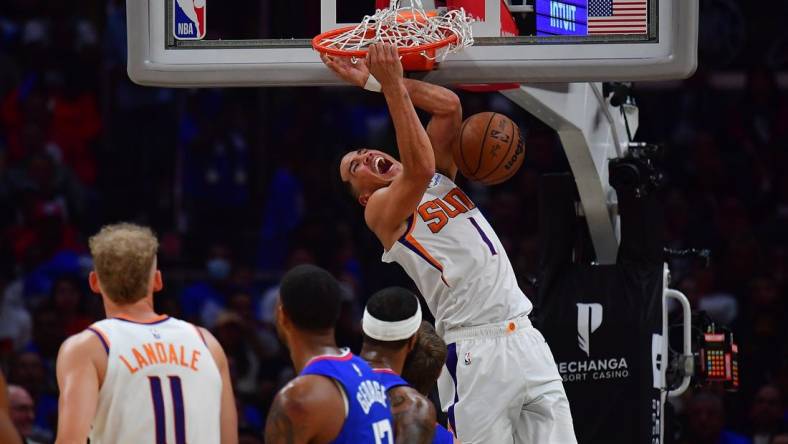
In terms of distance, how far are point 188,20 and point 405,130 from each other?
110 cm

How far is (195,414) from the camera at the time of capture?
4984 mm

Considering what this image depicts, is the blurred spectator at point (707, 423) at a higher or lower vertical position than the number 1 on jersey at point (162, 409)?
lower

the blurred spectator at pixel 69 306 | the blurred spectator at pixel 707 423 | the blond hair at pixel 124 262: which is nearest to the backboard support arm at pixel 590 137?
the blond hair at pixel 124 262

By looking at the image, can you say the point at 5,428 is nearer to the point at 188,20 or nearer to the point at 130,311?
the point at 130,311

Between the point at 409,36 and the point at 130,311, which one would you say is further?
the point at 409,36

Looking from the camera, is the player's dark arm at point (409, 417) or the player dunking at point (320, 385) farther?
the player's dark arm at point (409, 417)

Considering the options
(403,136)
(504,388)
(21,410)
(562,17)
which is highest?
(562,17)

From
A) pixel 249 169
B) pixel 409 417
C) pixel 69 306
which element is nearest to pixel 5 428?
pixel 409 417

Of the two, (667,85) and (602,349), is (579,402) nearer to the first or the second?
(602,349)

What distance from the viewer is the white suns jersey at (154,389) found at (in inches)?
193

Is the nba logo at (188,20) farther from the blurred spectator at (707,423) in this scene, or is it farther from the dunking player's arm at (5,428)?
the blurred spectator at (707,423)

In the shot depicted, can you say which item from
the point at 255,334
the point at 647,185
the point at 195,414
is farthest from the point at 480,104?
the point at 195,414

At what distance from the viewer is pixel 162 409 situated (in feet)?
16.2

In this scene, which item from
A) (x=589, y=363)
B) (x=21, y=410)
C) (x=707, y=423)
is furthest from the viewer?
(x=707, y=423)
